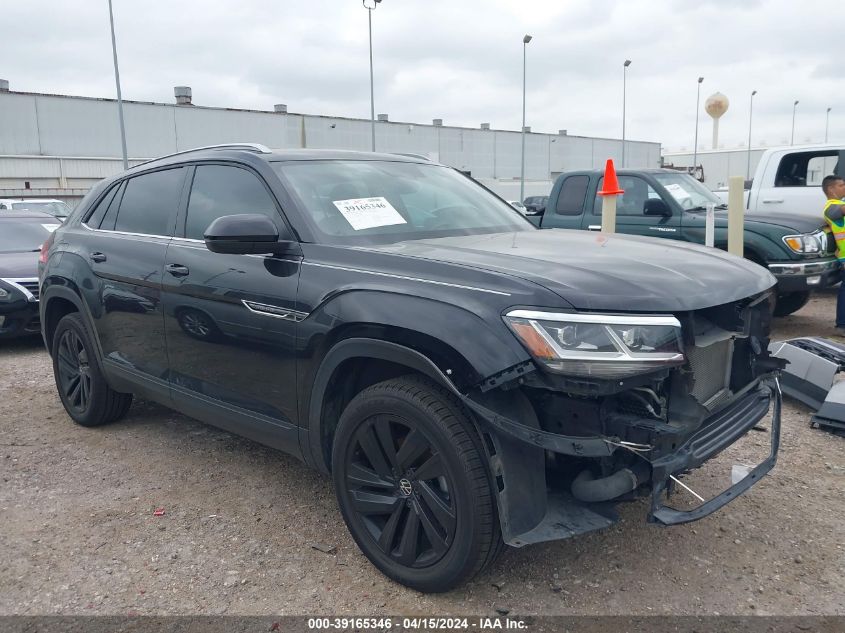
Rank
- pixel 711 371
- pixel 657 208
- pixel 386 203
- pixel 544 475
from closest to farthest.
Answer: pixel 544 475, pixel 711 371, pixel 386 203, pixel 657 208

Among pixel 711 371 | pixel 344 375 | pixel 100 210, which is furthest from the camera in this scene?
pixel 100 210

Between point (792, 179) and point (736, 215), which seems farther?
point (792, 179)

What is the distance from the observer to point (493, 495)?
95.8 inches

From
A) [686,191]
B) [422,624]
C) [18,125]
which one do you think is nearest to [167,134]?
[18,125]

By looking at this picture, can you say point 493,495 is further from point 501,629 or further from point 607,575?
point 607,575

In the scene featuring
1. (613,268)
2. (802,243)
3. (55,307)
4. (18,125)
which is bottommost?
(55,307)

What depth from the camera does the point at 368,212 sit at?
3.38 metres

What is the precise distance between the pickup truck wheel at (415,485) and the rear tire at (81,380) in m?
2.36

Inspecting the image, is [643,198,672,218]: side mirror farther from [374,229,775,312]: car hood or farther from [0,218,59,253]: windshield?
[0,218,59,253]: windshield

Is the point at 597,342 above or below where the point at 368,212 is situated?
below

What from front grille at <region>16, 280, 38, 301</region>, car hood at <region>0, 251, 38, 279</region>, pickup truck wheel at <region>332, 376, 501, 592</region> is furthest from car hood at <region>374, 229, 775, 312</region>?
car hood at <region>0, 251, 38, 279</region>

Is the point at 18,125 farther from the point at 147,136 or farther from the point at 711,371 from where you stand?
the point at 711,371

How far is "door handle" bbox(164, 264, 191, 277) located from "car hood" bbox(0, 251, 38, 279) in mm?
4590

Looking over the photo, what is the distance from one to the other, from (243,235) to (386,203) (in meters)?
0.82
